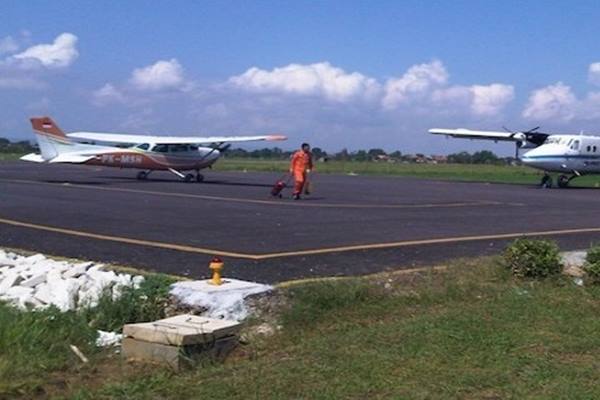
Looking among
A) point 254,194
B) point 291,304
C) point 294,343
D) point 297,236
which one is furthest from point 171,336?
point 254,194

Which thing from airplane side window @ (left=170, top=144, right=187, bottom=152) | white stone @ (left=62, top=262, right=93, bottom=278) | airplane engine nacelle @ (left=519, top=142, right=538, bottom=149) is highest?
airplane engine nacelle @ (left=519, top=142, right=538, bottom=149)

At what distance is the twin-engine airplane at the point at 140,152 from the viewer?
37688mm

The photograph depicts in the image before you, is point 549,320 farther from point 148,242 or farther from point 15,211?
point 15,211

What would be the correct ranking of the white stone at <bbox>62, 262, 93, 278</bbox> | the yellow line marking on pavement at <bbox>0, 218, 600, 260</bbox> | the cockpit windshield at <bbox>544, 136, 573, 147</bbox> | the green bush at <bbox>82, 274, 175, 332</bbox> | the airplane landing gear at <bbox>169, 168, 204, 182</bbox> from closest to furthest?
the green bush at <bbox>82, 274, 175, 332</bbox>
the white stone at <bbox>62, 262, 93, 278</bbox>
the yellow line marking on pavement at <bbox>0, 218, 600, 260</bbox>
the airplane landing gear at <bbox>169, 168, 204, 182</bbox>
the cockpit windshield at <bbox>544, 136, 573, 147</bbox>

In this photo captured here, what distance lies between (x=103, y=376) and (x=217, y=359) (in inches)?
35.5

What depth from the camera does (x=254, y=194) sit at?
Result: 28047mm

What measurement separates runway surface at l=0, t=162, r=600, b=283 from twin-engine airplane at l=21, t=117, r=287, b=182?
11.5 metres

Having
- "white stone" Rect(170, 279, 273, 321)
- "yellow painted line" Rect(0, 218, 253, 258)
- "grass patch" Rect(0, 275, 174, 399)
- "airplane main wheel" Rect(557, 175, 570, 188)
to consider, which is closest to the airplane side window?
"airplane main wheel" Rect(557, 175, 570, 188)

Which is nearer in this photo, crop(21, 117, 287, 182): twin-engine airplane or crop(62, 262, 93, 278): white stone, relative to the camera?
crop(62, 262, 93, 278): white stone

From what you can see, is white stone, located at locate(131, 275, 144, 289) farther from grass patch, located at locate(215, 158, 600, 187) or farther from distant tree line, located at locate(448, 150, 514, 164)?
distant tree line, located at locate(448, 150, 514, 164)

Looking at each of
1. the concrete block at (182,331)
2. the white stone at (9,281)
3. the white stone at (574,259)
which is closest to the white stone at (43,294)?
the white stone at (9,281)

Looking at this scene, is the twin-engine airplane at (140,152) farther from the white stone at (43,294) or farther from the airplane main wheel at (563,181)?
the white stone at (43,294)

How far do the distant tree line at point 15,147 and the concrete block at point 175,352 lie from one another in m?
112

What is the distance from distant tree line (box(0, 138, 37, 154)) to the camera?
117188mm
